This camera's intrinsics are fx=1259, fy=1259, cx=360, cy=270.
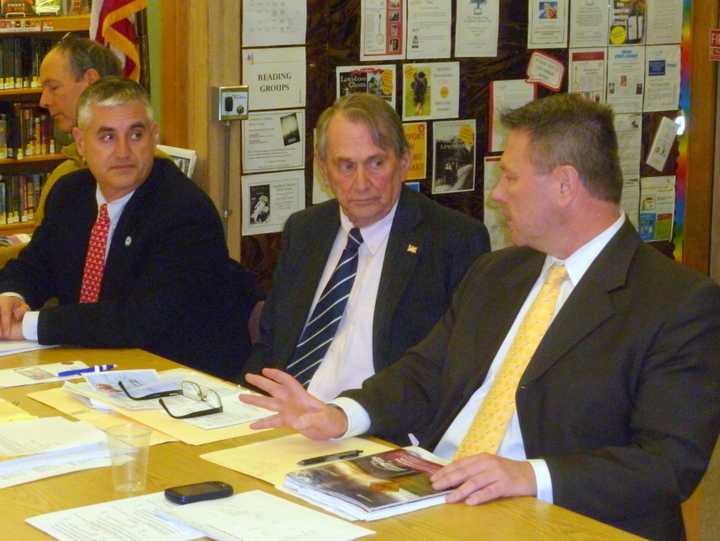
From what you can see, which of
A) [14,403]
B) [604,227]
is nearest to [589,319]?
[604,227]

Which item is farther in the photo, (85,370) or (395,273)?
(395,273)

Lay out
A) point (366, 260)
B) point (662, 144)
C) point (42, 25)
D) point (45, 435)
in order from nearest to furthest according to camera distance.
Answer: point (45, 435) → point (366, 260) → point (662, 144) → point (42, 25)

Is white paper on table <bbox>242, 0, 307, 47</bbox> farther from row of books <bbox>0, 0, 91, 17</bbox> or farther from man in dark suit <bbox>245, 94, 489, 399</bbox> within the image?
row of books <bbox>0, 0, 91, 17</bbox>

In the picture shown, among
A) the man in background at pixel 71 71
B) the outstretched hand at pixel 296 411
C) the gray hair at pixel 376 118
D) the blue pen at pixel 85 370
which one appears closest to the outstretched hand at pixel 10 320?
the blue pen at pixel 85 370

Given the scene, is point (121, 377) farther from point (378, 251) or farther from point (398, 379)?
point (378, 251)

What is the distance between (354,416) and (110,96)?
1567mm

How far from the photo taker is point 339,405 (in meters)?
2.63

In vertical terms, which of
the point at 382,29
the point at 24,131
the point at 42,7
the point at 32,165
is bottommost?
the point at 32,165

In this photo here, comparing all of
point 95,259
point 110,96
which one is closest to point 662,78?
point 110,96

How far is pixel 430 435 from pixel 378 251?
817 millimetres

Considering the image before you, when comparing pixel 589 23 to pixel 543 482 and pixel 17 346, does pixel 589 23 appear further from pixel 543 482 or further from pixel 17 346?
pixel 543 482

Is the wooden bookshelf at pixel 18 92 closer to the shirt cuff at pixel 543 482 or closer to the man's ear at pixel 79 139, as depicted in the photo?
the man's ear at pixel 79 139

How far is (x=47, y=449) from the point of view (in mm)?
2445

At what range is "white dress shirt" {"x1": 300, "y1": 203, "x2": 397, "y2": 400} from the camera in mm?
3445
